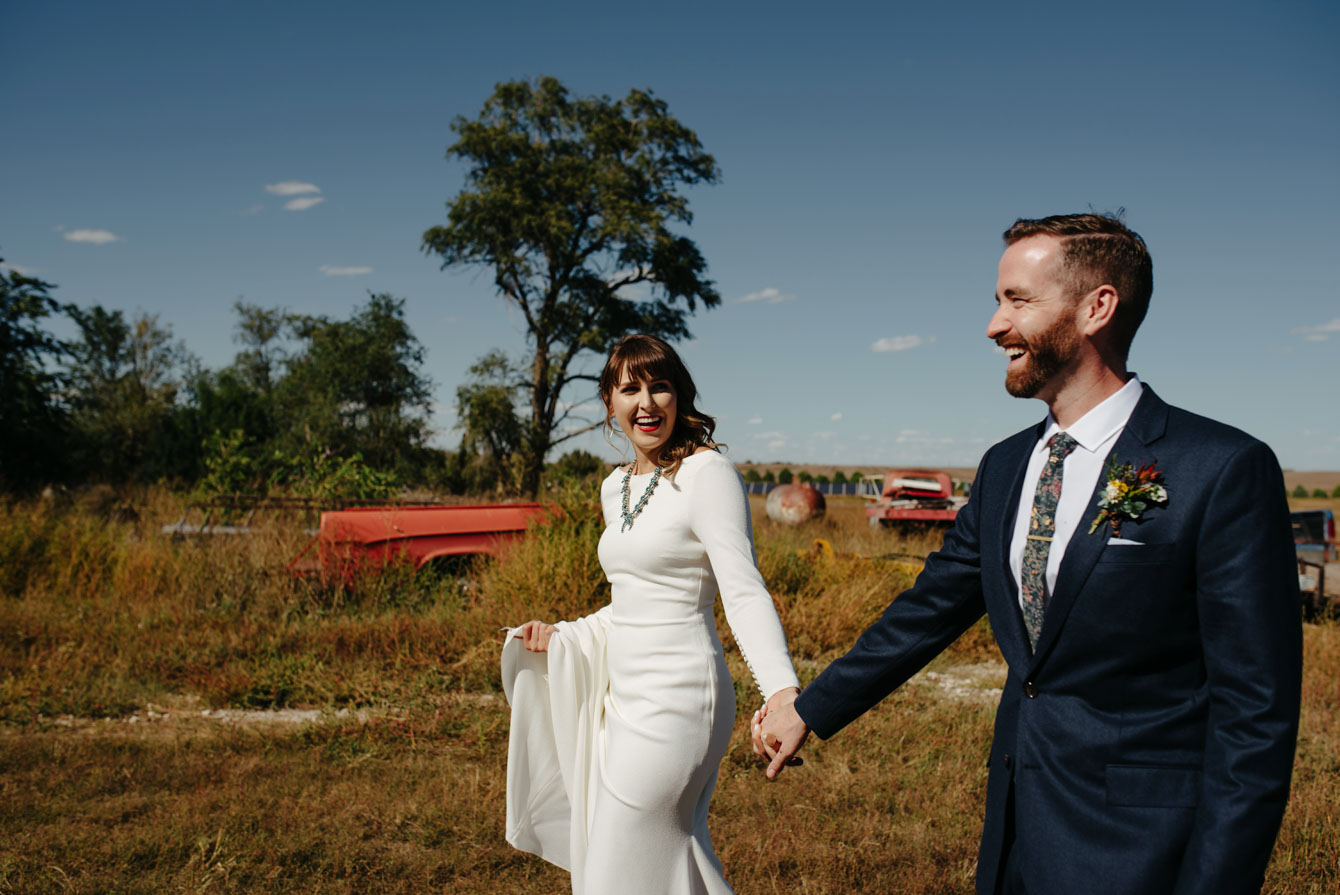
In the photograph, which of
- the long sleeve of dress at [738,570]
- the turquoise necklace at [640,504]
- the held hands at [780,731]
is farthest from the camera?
the turquoise necklace at [640,504]

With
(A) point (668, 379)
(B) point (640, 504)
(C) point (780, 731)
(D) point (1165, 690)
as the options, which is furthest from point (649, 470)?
(D) point (1165, 690)

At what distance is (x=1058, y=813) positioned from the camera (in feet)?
5.61

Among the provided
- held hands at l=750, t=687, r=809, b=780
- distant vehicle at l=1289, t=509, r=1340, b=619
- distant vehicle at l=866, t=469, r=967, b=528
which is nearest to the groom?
held hands at l=750, t=687, r=809, b=780

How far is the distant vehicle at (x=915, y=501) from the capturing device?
16844 millimetres

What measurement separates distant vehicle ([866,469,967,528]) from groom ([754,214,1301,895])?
13.8 metres

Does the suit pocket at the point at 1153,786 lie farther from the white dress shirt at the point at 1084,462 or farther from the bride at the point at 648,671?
the bride at the point at 648,671

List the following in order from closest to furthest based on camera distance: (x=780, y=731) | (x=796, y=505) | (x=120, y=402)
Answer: (x=780, y=731), (x=796, y=505), (x=120, y=402)

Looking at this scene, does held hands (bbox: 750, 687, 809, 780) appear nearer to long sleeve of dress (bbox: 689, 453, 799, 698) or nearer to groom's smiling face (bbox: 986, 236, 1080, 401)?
long sleeve of dress (bbox: 689, 453, 799, 698)

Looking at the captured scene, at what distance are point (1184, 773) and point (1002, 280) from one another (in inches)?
40.6

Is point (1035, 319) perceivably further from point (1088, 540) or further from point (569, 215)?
point (569, 215)

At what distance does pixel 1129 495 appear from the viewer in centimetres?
166

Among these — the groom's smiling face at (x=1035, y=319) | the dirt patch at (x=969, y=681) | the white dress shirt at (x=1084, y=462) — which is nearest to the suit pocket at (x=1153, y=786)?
the white dress shirt at (x=1084, y=462)

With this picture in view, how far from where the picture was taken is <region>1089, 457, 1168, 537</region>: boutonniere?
1.65 meters

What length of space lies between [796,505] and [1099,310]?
62.1ft
